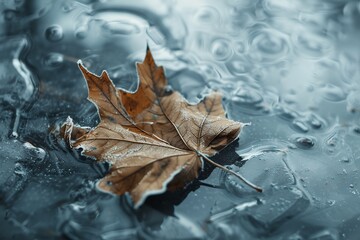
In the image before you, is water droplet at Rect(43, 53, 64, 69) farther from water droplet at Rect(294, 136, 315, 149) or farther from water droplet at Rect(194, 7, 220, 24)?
water droplet at Rect(294, 136, 315, 149)

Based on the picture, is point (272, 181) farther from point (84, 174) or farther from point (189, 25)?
point (189, 25)

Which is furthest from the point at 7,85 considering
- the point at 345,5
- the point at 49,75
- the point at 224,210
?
the point at 345,5

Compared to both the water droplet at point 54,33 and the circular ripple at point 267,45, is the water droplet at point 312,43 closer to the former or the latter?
the circular ripple at point 267,45

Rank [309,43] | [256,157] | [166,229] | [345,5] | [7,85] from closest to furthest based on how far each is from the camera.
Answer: [166,229]
[256,157]
[7,85]
[309,43]
[345,5]

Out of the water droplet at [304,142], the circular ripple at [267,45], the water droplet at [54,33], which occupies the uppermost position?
the circular ripple at [267,45]

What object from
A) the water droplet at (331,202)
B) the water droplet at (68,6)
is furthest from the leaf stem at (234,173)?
the water droplet at (68,6)

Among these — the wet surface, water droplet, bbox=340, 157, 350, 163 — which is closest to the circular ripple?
the wet surface
